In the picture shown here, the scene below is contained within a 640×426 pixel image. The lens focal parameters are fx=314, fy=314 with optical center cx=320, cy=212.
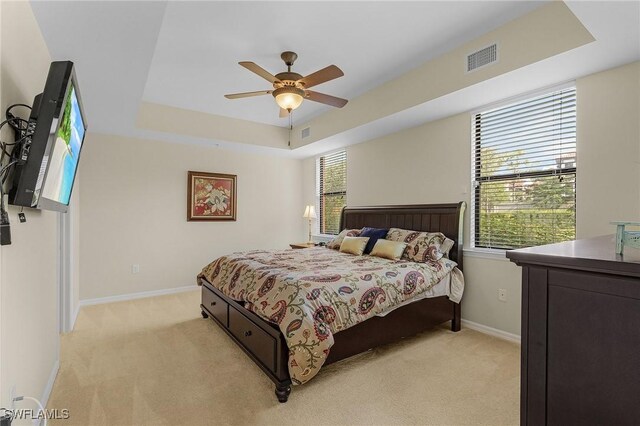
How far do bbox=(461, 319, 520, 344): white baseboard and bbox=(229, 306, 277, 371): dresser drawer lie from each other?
2.28 m

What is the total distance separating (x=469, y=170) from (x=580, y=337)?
2835mm

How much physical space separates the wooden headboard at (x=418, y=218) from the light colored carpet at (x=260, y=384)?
3.43 feet

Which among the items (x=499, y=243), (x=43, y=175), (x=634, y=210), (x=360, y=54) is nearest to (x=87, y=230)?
(x=43, y=175)

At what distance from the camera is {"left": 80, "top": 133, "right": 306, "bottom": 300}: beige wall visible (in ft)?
13.9

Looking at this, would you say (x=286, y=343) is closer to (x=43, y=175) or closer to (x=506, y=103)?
(x=43, y=175)

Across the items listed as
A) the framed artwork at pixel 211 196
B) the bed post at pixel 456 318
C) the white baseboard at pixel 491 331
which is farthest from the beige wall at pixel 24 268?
the white baseboard at pixel 491 331

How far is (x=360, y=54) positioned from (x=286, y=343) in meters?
2.61

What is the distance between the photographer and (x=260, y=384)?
2240 mm

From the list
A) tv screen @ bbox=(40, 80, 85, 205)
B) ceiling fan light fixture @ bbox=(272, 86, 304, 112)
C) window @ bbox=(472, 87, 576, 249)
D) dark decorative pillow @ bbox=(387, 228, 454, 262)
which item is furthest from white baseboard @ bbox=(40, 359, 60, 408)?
window @ bbox=(472, 87, 576, 249)

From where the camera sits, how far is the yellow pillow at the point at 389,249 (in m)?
3.39

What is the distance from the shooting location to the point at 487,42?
2645 millimetres

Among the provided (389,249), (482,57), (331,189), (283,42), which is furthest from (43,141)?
(331,189)

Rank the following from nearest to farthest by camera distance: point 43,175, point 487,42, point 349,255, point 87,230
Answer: point 43,175 → point 487,42 → point 349,255 → point 87,230

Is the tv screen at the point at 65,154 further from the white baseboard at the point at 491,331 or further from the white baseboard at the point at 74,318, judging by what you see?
the white baseboard at the point at 491,331
